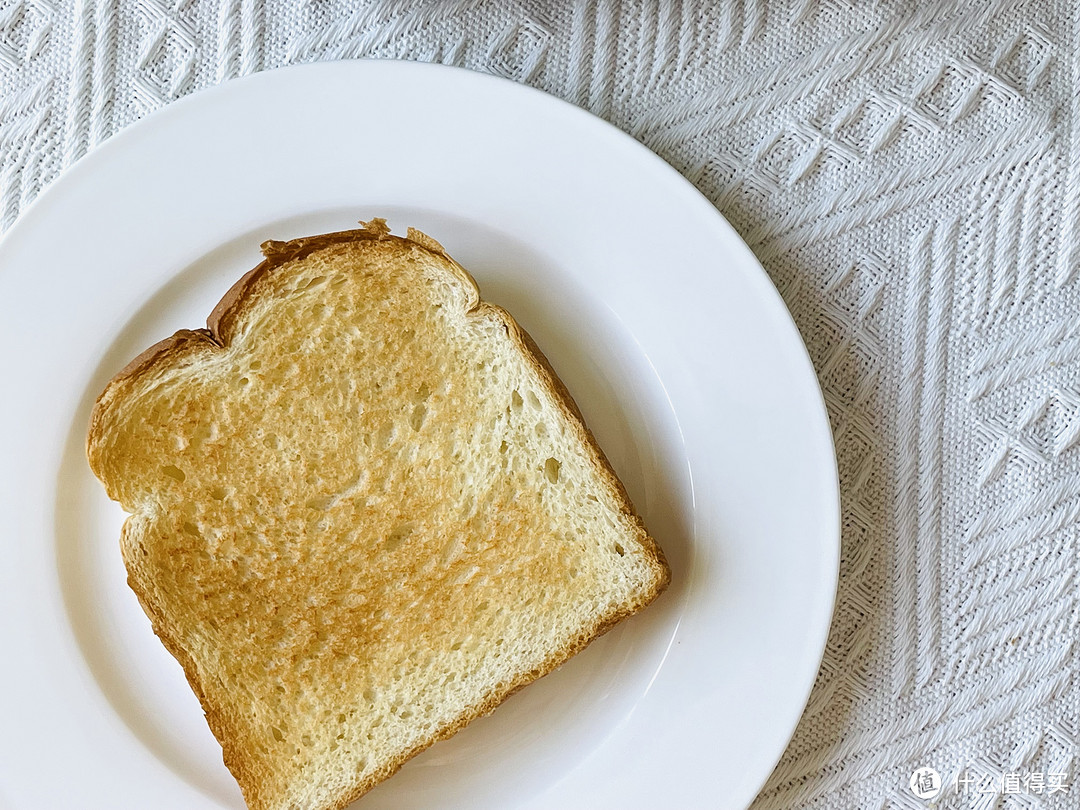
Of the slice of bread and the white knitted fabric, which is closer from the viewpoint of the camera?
the slice of bread

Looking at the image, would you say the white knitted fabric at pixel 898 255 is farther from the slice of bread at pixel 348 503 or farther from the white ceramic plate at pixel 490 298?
the slice of bread at pixel 348 503

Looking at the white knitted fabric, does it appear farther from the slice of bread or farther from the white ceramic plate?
the slice of bread

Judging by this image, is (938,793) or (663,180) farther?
(938,793)

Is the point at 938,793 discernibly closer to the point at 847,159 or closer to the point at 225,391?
the point at 847,159

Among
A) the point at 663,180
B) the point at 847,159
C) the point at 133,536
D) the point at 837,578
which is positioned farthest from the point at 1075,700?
the point at 133,536

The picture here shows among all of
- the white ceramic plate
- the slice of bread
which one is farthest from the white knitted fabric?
the slice of bread

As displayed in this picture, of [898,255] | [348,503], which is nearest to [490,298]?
[348,503]
